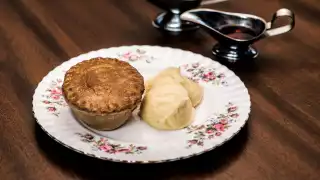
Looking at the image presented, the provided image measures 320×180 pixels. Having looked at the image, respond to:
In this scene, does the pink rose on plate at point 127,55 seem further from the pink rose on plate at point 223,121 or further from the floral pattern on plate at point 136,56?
the pink rose on plate at point 223,121

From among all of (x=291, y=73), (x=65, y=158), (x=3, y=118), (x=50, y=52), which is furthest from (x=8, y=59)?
(x=291, y=73)

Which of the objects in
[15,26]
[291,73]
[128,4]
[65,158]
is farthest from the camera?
[128,4]

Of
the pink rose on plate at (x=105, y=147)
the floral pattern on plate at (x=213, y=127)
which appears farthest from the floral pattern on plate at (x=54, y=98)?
the floral pattern on plate at (x=213, y=127)

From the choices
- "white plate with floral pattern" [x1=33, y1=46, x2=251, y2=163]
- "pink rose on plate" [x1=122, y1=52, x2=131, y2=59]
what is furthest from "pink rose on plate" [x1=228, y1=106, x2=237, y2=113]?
"pink rose on plate" [x1=122, y1=52, x2=131, y2=59]

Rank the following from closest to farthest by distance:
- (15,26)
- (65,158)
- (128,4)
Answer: (65,158) → (15,26) → (128,4)

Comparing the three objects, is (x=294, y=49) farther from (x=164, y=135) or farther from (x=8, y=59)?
(x=8, y=59)

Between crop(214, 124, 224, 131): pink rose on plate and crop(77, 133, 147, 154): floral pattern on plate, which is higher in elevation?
crop(77, 133, 147, 154): floral pattern on plate

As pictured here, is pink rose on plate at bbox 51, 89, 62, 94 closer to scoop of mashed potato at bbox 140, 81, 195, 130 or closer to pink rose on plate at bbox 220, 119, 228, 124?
scoop of mashed potato at bbox 140, 81, 195, 130
